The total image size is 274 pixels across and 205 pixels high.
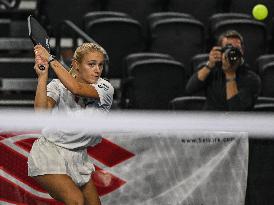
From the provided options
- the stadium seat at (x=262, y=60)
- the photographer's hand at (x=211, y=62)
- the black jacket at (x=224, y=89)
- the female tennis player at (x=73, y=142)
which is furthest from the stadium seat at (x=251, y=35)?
the female tennis player at (x=73, y=142)

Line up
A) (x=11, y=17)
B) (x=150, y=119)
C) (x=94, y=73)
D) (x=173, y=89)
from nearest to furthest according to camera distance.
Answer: (x=94, y=73) < (x=150, y=119) < (x=173, y=89) < (x=11, y=17)

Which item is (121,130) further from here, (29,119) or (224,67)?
(224,67)

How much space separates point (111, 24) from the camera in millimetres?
8906

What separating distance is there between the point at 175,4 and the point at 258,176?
538cm

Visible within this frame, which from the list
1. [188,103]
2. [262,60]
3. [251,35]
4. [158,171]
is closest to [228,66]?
[188,103]

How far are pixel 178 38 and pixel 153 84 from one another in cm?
111

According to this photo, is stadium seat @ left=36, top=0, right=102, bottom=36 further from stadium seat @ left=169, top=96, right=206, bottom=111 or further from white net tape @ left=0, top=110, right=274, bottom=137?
white net tape @ left=0, top=110, right=274, bottom=137

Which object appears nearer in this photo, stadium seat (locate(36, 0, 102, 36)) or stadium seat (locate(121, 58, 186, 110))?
stadium seat (locate(121, 58, 186, 110))

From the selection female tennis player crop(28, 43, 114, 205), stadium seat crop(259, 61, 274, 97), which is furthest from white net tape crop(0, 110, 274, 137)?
stadium seat crop(259, 61, 274, 97)

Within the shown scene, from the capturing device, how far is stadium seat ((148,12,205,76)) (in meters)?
9.13

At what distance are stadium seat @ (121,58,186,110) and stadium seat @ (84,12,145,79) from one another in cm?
76

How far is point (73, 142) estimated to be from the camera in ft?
15.9

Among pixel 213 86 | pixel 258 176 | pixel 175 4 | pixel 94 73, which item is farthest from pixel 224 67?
pixel 175 4

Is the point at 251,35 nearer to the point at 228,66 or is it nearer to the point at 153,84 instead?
the point at 153,84
